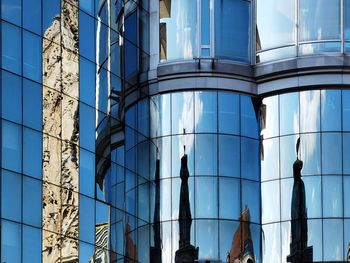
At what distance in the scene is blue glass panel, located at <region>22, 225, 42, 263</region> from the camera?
46.7 m

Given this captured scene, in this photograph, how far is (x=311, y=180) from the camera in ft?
A: 183

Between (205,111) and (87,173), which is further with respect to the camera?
(205,111)

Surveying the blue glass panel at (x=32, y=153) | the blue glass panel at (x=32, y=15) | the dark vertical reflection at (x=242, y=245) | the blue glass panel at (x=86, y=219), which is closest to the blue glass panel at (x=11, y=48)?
the blue glass panel at (x=32, y=15)

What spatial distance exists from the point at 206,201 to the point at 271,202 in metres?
3.03

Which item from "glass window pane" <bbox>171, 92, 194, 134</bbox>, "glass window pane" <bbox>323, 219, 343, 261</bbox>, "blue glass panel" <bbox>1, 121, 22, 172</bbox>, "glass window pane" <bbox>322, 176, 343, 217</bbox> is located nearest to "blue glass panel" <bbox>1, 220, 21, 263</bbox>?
"blue glass panel" <bbox>1, 121, 22, 172</bbox>

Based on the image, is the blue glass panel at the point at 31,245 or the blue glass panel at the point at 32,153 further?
the blue glass panel at the point at 32,153

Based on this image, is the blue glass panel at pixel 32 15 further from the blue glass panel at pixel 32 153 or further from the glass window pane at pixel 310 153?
the glass window pane at pixel 310 153

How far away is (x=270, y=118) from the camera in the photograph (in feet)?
188

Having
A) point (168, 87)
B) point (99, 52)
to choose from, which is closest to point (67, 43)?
point (99, 52)

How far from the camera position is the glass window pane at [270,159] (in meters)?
56.9

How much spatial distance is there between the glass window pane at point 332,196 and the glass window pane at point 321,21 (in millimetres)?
6564

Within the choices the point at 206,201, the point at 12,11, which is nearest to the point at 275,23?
the point at 206,201

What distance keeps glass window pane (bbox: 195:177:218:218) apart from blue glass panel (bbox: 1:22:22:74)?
1181cm

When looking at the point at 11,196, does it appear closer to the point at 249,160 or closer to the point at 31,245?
the point at 31,245
